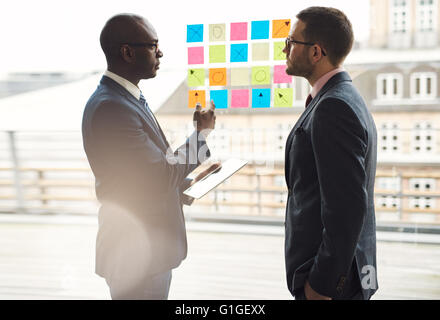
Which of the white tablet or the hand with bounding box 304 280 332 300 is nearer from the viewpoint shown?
the hand with bounding box 304 280 332 300

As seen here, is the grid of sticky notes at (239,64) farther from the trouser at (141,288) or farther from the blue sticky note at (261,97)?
the trouser at (141,288)

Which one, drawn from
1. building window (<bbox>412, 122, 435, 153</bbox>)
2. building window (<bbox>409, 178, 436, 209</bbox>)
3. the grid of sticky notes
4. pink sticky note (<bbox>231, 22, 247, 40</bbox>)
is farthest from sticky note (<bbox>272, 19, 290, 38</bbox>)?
building window (<bbox>409, 178, 436, 209</bbox>)

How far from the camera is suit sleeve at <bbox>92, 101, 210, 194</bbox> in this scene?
3.94 feet

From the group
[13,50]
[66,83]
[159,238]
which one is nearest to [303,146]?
[159,238]

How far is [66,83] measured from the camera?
→ 8.21 ft

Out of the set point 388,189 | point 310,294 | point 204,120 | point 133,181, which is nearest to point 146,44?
point 204,120

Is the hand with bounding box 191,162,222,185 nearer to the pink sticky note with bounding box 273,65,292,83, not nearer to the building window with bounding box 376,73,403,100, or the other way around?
the pink sticky note with bounding box 273,65,292,83

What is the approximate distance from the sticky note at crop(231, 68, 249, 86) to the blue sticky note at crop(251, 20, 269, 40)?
0.14 metres

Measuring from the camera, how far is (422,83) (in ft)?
7.09

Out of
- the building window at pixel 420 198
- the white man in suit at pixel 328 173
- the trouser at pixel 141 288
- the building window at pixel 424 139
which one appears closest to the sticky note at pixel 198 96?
the white man in suit at pixel 328 173

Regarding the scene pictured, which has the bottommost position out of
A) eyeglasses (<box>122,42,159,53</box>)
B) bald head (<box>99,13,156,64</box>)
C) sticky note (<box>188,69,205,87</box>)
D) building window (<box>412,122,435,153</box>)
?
building window (<box>412,122,435,153</box>)

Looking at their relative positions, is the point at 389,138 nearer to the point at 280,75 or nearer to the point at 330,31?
the point at 280,75
